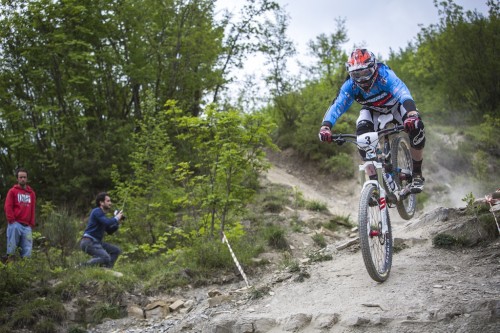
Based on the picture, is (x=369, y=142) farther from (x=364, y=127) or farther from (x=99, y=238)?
(x=99, y=238)

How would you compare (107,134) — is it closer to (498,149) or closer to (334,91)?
(334,91)

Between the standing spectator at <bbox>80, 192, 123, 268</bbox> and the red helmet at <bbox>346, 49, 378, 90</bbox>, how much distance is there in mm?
5388

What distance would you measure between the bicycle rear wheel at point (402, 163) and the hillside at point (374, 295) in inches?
12.8

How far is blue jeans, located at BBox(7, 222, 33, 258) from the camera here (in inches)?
351

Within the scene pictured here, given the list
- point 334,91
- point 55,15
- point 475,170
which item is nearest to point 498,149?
point 475,170

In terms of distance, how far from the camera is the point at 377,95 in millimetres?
6379

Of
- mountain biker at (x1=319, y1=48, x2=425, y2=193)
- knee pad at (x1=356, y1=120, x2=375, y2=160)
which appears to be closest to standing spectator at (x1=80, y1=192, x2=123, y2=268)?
mountain biker at (x1=319, y1=48, x2=425, y2=193)

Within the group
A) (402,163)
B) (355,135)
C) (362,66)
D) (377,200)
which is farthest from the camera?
(402,163)

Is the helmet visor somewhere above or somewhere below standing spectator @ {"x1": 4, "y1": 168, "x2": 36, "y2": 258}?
above

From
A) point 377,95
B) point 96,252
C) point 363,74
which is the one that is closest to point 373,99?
point 377,95

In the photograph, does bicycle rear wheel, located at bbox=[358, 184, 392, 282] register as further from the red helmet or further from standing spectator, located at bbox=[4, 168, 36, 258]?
standing spectator, located at bbox=[4, 168, 36, 258]

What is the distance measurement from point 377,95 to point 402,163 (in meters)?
1.51

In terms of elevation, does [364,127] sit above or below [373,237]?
above

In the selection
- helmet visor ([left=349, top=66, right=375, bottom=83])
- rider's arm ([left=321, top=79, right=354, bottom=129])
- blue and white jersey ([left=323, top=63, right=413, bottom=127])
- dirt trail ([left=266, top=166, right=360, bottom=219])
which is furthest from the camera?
dirt trail ([left=266, top=166, right=360, bottom=219])
